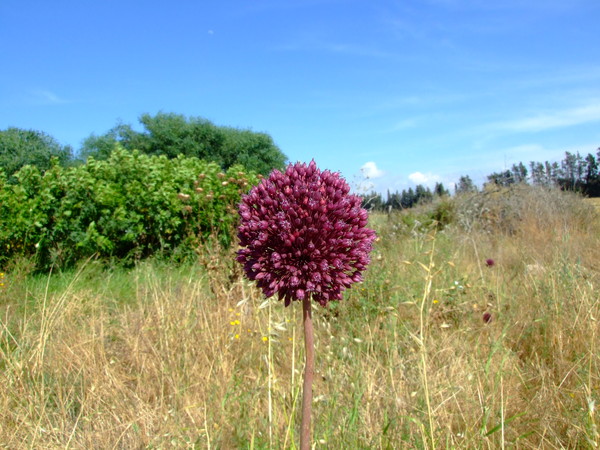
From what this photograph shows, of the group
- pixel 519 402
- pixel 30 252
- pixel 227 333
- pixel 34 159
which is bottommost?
pixel 519 402

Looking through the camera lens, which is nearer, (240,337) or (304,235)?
(304,235)

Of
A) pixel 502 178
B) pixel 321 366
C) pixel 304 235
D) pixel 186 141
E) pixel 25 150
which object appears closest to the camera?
pixel 304 235

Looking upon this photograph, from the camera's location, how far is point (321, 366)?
324 centimetres

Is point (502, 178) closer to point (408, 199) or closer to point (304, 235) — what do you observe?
point (408, 199)

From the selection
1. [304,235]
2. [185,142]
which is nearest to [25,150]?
[185,142]

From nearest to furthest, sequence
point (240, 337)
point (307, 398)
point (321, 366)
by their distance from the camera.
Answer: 1. point (307, 398)
2. point (321, 366)
3. point (240, 337)

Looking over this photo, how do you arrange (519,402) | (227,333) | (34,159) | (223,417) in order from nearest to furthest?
1. (223,417)
2. (519,402)
3. (227,333)
4. (34,159)

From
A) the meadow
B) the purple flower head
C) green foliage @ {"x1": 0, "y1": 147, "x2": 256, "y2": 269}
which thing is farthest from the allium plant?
green foliage @ {"x1": 0, "y1": 147, "x2": 256, "y2": 269}

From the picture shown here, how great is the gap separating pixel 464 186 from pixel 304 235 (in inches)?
516

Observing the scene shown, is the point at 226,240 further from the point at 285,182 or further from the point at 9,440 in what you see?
the point at 285,182

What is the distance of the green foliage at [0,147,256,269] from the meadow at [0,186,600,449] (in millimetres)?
1167

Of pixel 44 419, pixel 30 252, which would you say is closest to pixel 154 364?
pixel 44 419

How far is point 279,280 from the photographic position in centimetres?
151

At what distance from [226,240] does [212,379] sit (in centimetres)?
469
